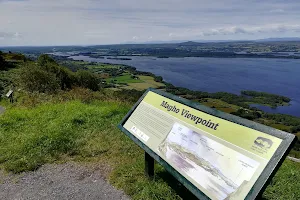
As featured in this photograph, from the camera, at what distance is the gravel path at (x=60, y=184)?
4379 mm

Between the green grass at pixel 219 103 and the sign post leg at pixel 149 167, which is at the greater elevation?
the sign post leg at pixel 149 167

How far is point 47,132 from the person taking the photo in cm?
662

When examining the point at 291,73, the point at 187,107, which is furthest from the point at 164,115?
the point at 291,73

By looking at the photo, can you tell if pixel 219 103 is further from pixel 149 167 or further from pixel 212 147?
pixel 212 147

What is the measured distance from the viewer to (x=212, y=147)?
303 centimetres

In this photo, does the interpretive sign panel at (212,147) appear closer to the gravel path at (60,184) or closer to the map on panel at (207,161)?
the map on panel at (207,161)

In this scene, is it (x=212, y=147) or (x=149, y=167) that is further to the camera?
(x=149, y=167)

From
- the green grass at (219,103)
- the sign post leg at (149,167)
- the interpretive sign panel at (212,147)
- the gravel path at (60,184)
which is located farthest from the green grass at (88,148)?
the green grass at (219,103)

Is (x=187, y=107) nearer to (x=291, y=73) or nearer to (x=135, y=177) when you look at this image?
(x=135, y=177)

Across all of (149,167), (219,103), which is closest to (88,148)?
(149,167)

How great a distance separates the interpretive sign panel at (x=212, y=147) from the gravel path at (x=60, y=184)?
44.5 inches

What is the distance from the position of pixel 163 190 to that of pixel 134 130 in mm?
1051

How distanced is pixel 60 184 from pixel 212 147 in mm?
2961

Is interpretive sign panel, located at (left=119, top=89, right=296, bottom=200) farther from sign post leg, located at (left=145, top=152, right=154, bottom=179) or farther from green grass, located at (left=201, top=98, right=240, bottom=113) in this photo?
green grass, located at (left=201, top=98, right=240, bottom=113)
